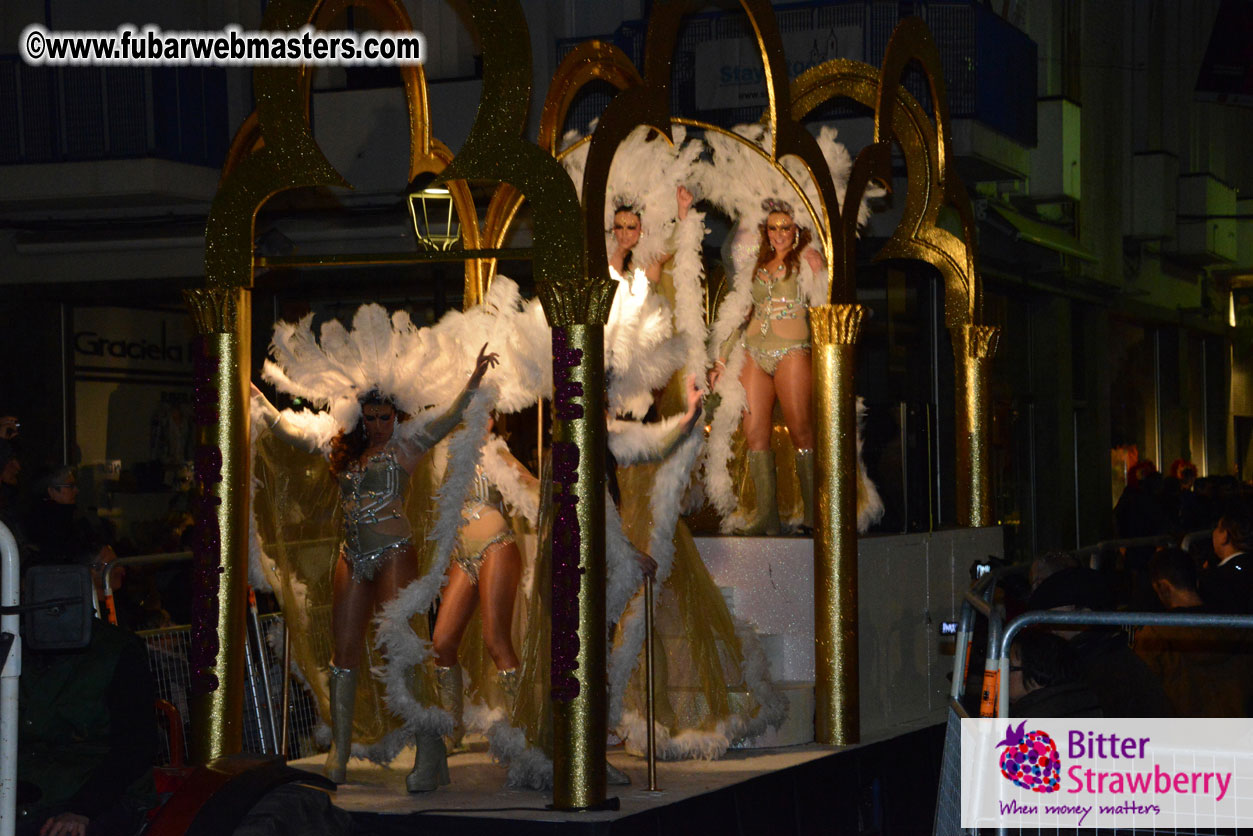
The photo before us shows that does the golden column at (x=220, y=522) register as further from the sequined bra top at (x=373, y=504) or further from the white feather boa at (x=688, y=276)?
the white feather boa at (x=688, y=276)

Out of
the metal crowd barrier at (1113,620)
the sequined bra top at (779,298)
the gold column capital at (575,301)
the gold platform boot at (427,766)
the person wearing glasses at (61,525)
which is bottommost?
the gold platform boot at (427,766)

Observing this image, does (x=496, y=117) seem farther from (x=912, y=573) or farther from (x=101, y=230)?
(x=101, y=230)

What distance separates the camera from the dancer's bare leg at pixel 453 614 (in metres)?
6.95

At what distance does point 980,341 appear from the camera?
33.5 feet

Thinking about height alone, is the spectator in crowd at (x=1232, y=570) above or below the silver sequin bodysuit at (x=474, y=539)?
below

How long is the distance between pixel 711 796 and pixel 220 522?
89.6 inches

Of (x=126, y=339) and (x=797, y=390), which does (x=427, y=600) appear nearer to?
(x=797, y=390)

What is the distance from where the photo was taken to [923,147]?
9.89m

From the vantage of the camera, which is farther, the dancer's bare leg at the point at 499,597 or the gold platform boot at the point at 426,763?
the dancer's bare leg at the point at 499,597

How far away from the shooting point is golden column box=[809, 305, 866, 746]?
772 cm

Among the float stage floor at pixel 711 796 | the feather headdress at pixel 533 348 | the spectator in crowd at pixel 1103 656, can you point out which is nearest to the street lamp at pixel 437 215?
the feather headdress at pixel 533 348

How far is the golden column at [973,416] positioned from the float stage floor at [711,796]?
1950 millimetres

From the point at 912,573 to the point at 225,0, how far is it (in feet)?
32.2

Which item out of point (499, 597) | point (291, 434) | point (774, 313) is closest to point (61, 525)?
point (291, 434)
